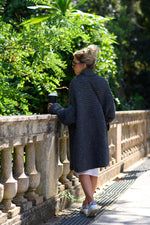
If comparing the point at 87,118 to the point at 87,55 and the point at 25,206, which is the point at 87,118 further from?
the point at 25,206

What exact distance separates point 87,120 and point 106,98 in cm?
35

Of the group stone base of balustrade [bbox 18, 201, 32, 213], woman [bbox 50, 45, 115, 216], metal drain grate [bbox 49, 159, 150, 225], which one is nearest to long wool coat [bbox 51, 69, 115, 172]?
woman [bbox 50, 45, 115, 216]

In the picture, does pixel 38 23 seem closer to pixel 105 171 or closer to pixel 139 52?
pixel 105 171

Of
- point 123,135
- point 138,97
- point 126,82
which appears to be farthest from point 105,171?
point 126,82

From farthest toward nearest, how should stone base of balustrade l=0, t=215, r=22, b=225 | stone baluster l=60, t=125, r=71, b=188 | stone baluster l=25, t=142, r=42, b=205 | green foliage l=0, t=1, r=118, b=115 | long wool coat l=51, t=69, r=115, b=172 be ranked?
green foliage l=0, t=1, r=118, b=115 < stone baluster l=60, t=125, r=71, b=188 < long wool coat l=51, t=69, r=115, b=172 < stone baluster l=25, t=142, r=42, b=205 < stone base of balustrade l=0, t=215, r=22, b=225

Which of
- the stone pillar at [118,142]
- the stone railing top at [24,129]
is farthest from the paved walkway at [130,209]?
the stone pillar at [118,142]

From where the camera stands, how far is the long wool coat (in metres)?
6.54

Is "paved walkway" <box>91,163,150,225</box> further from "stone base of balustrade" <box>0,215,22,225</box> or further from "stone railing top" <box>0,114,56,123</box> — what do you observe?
"stone railing top" <box>0,114,56,123</box>

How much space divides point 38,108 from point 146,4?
1602cm

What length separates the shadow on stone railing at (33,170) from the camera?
5.47 m

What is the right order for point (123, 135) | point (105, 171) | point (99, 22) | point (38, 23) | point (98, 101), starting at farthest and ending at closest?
point (123, 135) → point (99, 22) → point (105, 171) → point (38, 23) → point (98, 101)

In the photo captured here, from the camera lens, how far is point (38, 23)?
871 centimetres

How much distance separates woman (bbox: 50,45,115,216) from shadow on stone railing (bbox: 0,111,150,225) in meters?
0.25

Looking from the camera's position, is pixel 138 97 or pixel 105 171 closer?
pixel 105 171
